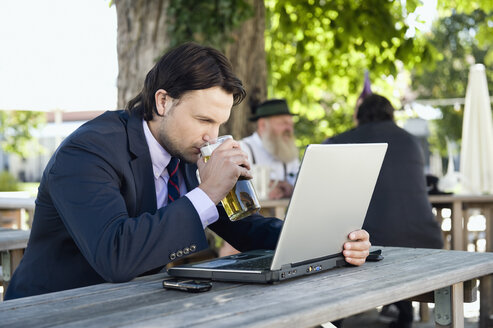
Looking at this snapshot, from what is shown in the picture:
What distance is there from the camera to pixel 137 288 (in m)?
1.69

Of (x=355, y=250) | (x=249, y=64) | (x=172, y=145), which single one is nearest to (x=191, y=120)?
(x=172, y=145)

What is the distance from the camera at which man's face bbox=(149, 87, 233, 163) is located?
7.34ft

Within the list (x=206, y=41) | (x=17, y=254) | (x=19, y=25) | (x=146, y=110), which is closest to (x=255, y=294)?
(x=146, y=110)

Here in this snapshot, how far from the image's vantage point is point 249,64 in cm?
527

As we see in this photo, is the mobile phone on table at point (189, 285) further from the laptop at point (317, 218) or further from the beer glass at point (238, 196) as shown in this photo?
the beer glass at point (238, 196)

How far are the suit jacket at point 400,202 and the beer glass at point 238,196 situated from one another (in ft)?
5.70

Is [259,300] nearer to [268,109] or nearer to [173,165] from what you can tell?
[173,165]

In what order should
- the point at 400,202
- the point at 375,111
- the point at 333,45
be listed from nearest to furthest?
the point at 400,202 → the point at 375,111 → the point at 333,45

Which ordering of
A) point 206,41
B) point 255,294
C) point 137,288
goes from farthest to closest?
point 206,41, point 137,288, point 255,294

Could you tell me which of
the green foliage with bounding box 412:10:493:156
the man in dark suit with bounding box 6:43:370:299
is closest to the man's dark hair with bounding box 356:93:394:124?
the man in dark suit with bounding box 6:43:370:299

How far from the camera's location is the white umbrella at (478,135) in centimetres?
732

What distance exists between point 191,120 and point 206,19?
289 centimetres

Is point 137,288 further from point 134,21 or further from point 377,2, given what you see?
point 377,2

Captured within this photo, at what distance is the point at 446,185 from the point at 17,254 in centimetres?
388
